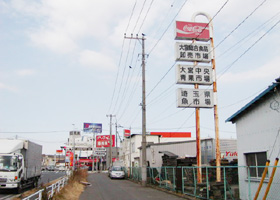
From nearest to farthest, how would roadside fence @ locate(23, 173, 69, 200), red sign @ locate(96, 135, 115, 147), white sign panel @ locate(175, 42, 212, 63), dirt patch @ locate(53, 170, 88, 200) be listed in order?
roadside fence @ locate(23, 173, 69, 200), dirt patch @ locate(53, 170, 88, 200), white sign panel @ locate(175, 42, 212, 63), red sign @ locate(96, 135, 115, 147)

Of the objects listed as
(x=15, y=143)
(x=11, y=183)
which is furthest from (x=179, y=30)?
(x=11, y=183)

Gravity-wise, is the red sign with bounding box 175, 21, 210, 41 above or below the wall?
above

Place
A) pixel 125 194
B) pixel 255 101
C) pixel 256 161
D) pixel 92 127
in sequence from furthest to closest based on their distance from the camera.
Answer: pixel 92 127, pixel 125 194, pixel 256 161, pixel 255 101

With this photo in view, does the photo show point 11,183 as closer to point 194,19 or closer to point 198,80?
point 198,80

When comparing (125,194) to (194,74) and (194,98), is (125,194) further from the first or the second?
(194,74)

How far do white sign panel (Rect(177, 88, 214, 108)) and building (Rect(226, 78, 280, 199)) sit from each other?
17.4ft

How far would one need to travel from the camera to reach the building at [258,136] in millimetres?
11531

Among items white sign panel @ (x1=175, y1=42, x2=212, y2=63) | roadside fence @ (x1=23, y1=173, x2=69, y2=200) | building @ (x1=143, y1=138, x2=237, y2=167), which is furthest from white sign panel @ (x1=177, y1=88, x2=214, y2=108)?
building @ (x1=143, y1=138, x2=237, y2=167)

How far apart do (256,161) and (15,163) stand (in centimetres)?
1345

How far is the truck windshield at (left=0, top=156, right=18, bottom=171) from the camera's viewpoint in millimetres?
17198

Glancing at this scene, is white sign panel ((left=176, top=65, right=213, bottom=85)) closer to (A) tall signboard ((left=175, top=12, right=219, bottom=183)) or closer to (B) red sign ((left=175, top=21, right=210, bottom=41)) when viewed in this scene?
(A) tall signboard ((left=175, top=12, right=219, bottom=183))

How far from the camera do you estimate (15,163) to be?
17.4 m

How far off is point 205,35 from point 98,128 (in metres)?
56.0

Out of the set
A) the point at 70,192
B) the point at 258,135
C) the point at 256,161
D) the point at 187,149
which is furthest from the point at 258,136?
the point at 187,149
